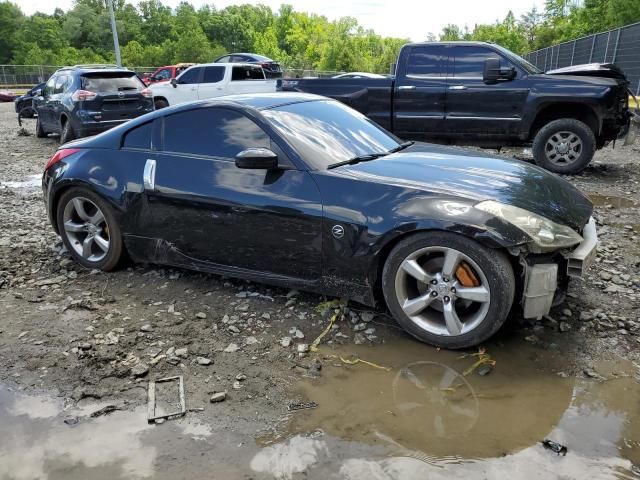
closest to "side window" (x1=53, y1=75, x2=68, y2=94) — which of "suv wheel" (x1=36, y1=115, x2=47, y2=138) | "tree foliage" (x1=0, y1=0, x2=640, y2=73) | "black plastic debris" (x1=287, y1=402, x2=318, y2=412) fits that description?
"suv wheel" (x1=36, y1=115, x2=47, y2=138)

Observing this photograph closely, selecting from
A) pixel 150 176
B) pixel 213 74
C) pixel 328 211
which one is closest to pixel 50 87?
pixel 213 74

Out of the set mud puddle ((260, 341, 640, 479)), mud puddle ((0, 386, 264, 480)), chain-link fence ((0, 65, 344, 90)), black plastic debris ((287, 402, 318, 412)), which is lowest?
mud puddle ((0, 386, 264, 480))

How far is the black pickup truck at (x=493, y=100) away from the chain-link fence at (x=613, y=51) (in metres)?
7.98

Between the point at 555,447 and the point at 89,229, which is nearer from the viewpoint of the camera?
the point at 555,447

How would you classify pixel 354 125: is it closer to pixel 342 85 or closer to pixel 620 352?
pixel 620 352

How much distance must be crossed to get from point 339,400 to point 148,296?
78.4 inches

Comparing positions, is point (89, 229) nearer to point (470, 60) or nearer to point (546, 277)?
point (546, 277)

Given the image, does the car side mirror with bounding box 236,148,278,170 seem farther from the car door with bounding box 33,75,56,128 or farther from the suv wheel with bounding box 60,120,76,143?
the car door with bounding box 33,75,56,128

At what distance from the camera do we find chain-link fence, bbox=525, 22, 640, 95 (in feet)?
48.7

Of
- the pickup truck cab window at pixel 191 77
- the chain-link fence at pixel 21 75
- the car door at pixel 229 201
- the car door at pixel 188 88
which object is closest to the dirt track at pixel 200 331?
the car door at pixel 229 201

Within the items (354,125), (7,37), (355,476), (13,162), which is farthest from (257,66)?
(7,37)

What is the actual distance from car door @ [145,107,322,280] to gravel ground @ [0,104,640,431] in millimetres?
374

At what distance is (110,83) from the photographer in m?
11.4

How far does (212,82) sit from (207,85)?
19 centimetres
